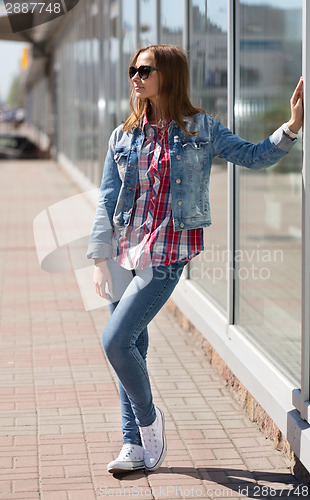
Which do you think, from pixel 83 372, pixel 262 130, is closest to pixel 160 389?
pixel 83 372

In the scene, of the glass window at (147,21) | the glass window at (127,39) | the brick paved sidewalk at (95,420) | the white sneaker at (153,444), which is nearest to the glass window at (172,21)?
the glass window at (147,21)

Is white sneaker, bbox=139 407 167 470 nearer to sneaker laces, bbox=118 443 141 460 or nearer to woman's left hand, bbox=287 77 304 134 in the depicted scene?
sneaker laces, bbox=118 443 141 460

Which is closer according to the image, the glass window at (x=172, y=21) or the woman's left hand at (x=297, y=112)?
the woman's left hand at (x=297, y=112)

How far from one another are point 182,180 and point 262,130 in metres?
1.87

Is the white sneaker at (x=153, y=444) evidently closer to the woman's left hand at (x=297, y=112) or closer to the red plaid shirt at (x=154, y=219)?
the red plaid shirt at (x=154, y=219)

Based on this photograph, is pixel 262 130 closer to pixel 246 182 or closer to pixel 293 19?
pixel 246 182

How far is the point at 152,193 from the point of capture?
3322 mm

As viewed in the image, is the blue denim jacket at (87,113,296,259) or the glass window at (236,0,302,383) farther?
the glass window at (236,0,302,383)

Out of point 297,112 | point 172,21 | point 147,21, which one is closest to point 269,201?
point 172,21

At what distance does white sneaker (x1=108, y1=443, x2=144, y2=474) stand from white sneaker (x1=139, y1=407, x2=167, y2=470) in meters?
0.05

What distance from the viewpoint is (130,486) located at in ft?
11.2

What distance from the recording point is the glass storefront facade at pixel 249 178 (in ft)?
15.8

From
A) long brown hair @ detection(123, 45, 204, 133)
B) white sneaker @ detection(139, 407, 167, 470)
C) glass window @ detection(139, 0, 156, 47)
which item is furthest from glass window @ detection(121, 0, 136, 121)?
white sneaker @ detection(139, 407, 167, 470)

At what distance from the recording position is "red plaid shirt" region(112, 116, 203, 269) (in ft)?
10.8
